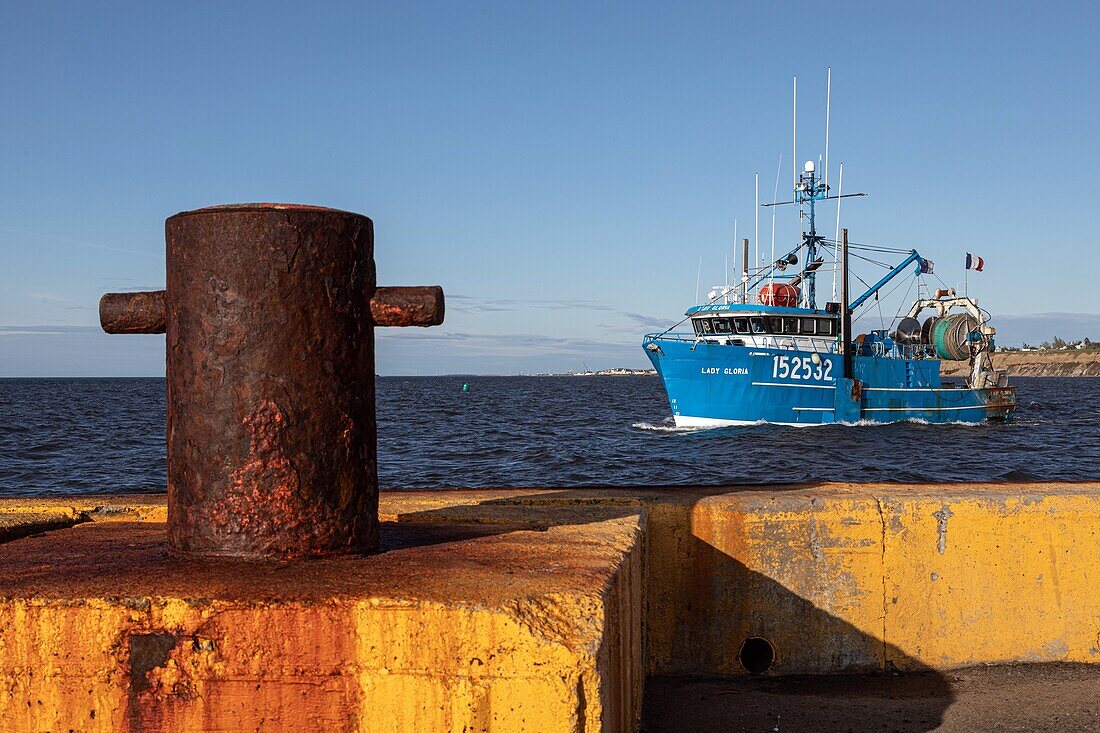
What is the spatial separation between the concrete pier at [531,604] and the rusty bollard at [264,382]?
94mm

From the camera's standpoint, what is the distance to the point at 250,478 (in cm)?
216

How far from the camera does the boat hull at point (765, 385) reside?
90.0 ft

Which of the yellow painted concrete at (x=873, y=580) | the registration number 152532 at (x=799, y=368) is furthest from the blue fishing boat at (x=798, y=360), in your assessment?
the yellow painted concrete at (x=873, y=580)

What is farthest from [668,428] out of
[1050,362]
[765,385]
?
[1050,362]

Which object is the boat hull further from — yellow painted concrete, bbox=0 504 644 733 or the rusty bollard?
yellow painted concrete, bbox=0 504 644 733

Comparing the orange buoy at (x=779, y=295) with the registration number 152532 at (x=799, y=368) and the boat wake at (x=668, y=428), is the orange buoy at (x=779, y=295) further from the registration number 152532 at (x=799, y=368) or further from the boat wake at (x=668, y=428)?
the boat wake at (x=668, y=428)

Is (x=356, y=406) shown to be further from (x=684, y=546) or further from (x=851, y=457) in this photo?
(x=851, y=457)

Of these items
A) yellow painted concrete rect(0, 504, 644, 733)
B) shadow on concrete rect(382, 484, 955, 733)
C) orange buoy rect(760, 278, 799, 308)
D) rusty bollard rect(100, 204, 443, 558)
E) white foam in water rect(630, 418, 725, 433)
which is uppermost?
orange buoy rect(760, 278, 799, 308)

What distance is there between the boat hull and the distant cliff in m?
129

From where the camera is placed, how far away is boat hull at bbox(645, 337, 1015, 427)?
27.4 m

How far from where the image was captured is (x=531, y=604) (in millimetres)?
1858

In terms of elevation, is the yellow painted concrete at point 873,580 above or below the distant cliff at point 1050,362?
below

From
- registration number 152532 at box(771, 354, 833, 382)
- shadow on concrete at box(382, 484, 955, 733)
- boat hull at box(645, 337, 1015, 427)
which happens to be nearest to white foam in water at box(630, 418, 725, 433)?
boat hull at box(645, 337, 1015, 427)

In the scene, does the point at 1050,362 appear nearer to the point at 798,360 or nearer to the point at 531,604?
the point at 798,360
